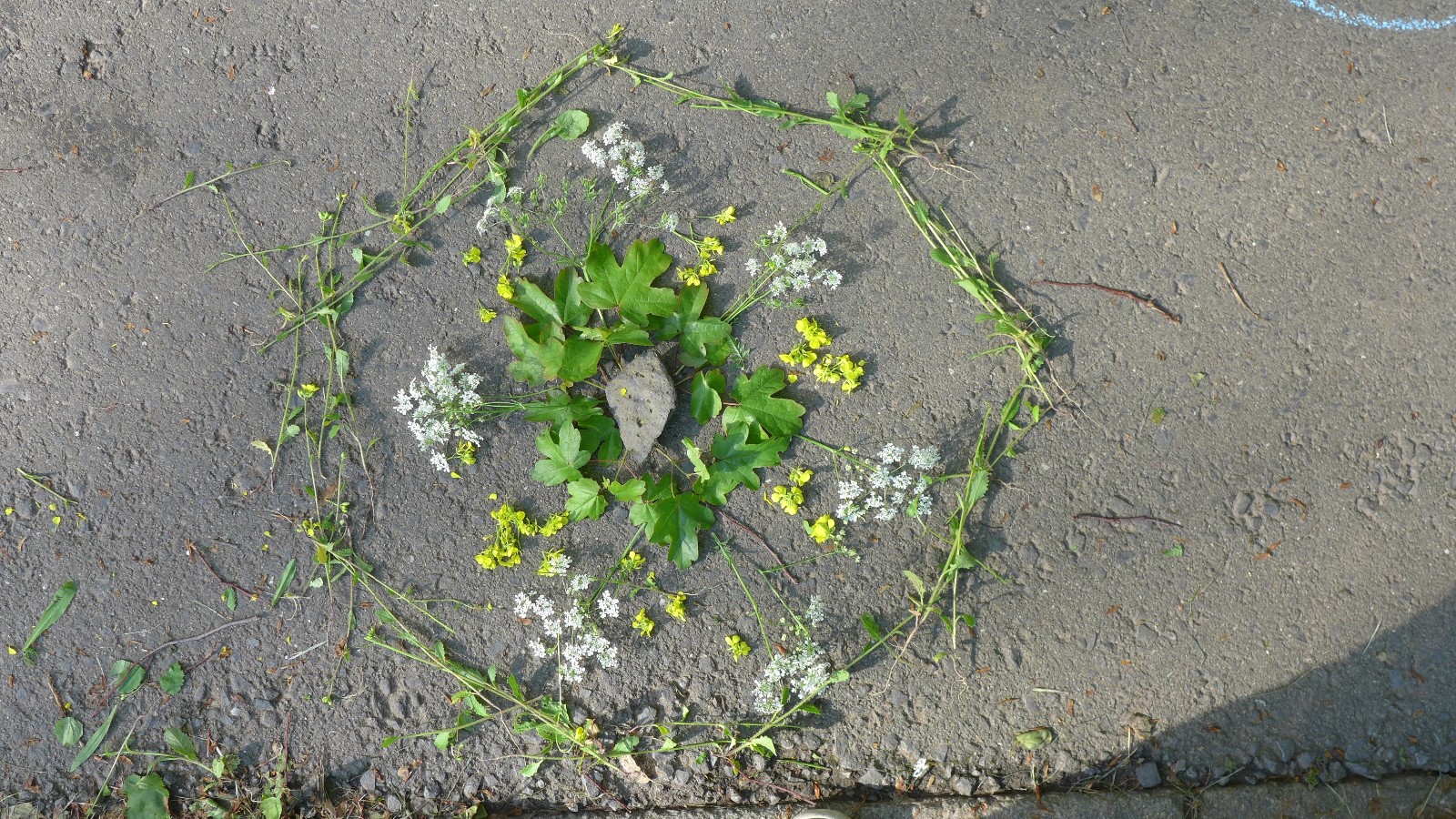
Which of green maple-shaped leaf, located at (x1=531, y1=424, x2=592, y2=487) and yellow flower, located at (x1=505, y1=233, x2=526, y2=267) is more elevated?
yellow flower, located at (x1=505, y1=233, x2=526, y2=267)

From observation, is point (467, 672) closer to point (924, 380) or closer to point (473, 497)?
point (473, 497)

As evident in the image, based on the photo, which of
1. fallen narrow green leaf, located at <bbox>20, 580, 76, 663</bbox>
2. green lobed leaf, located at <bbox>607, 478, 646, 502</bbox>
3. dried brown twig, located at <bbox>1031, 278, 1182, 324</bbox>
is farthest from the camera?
fallen narrow green leaf, located at <bbox>20, 580, 76, 663</bbox>

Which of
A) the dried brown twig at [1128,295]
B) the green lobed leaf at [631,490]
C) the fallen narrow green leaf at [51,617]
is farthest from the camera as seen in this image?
the fallen narrow green leaf at [51,617]

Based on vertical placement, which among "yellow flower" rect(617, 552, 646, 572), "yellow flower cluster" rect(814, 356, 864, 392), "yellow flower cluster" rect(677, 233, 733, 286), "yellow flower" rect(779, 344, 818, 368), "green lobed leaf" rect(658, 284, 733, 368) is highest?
"yellow flower cluster" rect(677, 233, 733, 286)

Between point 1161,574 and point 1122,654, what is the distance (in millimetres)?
312

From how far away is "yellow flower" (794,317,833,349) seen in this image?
97.0 inches

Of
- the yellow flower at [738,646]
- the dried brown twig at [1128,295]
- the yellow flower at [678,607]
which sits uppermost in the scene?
the dried brown twig at [1128,295]

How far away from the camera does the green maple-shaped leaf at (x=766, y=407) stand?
96.0 inches

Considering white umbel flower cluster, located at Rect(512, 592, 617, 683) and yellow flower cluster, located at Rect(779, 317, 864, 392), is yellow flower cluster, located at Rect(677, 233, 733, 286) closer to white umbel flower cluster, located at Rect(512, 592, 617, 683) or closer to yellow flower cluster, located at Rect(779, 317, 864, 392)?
yellow flower cluster, located at Rect(779, 317, 864, 392)

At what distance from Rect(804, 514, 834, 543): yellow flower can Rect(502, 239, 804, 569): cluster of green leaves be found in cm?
26

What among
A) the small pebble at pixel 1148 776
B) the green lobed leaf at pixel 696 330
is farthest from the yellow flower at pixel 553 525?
the small pebble at pixel 1148 776

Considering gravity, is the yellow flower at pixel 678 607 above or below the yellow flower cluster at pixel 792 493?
below

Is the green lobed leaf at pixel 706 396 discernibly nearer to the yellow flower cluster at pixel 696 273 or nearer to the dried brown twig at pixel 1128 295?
the yellow flower cluster at pixel 696 273

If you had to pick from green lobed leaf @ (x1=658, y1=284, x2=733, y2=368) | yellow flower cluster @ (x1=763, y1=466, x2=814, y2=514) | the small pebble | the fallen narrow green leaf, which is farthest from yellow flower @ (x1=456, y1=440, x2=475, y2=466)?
the small pebble
